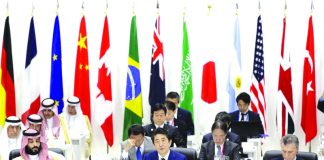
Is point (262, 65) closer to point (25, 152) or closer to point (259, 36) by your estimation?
point (259, 36)

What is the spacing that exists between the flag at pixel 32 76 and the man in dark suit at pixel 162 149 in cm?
517

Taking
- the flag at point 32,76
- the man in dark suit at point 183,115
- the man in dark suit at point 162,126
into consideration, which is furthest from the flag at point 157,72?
the man in dark suit at point 162,126

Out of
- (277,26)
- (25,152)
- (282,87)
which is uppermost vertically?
(277,26)

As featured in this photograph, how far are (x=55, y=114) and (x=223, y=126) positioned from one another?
3.56m

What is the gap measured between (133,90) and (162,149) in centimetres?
481

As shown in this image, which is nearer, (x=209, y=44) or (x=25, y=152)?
(x=25, y=152)

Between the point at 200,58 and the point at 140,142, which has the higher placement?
the point at 200,58

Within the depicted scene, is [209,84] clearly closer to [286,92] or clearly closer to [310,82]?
[286,92]

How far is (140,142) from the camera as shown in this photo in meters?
11.1

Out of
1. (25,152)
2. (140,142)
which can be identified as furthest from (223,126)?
(25,152)

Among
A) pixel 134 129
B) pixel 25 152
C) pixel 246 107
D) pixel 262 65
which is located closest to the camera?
pixel 25 152

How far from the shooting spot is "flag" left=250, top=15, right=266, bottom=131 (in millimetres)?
14305

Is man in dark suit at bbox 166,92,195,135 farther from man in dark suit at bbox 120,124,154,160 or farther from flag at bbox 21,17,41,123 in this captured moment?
flag at bbox 21,17,41,123

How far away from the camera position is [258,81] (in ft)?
47.0
